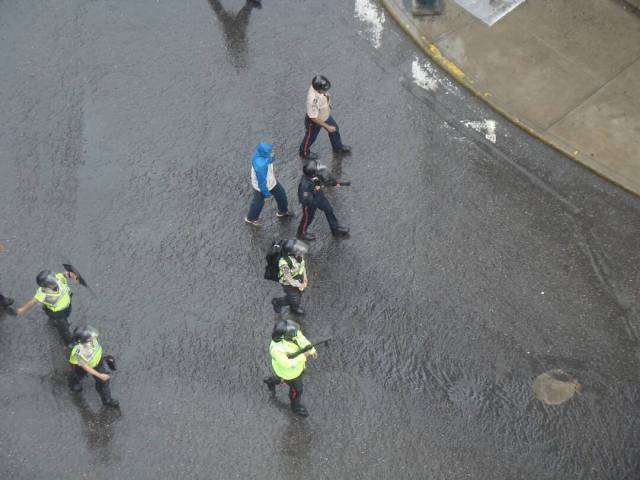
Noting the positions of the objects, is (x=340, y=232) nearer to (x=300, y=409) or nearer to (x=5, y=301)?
(x=300, y=409)

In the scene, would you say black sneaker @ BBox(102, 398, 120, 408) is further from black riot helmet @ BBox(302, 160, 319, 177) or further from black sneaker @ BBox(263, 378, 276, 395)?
black riot helmet @ BBox(302, 160, 319, 177)

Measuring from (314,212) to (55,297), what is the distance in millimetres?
3151

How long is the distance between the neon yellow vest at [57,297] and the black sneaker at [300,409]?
8.81 ft

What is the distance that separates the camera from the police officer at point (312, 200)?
8.91 m

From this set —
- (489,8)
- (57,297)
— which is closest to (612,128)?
(489,8)

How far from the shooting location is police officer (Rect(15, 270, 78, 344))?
7.96m

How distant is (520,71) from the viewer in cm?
1140

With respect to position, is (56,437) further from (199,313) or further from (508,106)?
(508,106)

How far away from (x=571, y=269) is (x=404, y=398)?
2.74 m

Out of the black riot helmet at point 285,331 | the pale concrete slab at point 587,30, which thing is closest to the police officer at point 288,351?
the black riot helmet at point 285,331

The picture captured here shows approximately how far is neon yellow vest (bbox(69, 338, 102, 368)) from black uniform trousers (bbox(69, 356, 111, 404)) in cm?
13

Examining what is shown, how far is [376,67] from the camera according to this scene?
11.6 meters

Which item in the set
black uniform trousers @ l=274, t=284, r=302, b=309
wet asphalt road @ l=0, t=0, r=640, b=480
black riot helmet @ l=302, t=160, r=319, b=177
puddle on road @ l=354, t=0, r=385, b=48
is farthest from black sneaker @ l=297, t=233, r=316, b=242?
puddle on road @ l=354, t=0, r=385, b=48

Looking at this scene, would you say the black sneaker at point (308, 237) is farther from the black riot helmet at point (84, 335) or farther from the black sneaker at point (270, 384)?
the black riot helmet at point (84, 335)
